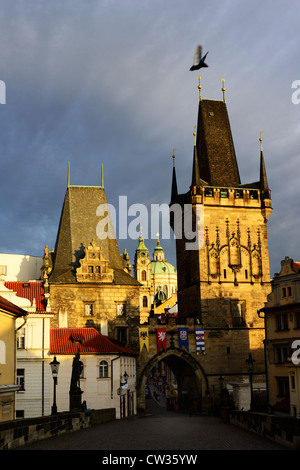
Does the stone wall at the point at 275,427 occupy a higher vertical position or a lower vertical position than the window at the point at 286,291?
lower

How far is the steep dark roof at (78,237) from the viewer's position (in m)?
58.4

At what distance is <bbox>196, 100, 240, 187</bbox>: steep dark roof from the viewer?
66938 mm

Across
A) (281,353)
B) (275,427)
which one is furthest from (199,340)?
(275,427)

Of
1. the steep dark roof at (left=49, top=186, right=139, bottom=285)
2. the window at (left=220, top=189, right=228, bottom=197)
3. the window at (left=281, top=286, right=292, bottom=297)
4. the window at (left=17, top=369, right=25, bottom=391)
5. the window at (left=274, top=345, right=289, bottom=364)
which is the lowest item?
the window at (left=17, top=369, right=25, bottom=391)

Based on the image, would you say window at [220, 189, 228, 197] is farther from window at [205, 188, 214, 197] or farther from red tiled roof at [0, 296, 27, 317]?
red tiled roof at [0, 296, 27, 317]

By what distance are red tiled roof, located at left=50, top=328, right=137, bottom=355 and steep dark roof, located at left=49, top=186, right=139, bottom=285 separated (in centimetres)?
910

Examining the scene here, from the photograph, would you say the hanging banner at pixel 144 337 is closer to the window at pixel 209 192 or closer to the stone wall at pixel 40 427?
the window at pixel 209 192

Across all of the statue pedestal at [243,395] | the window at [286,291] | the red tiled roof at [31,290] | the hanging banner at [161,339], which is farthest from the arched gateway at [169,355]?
the statue pedestal at [243,395]

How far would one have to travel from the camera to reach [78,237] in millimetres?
60906

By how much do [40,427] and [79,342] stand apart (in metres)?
25.4

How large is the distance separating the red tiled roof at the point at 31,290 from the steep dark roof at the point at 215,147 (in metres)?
25.3

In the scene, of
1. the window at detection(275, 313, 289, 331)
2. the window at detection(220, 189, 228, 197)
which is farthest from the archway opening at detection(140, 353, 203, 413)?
the window at detection(220, 189, 228, 197)

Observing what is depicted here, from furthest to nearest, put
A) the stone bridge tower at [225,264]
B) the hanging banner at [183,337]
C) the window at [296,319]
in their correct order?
the stone bridge tower at [225,264]
the hanging banner at [183,337]
the window at [296,319]
